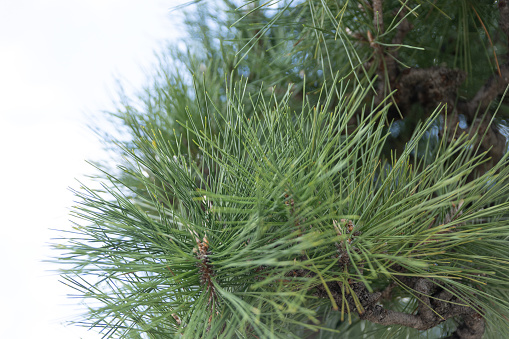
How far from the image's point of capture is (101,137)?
0.51 metres

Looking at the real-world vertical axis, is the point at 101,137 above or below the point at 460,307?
above

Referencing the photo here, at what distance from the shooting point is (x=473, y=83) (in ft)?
1.71

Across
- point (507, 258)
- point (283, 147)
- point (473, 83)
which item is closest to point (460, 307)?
point (507, 258)

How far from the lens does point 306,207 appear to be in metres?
0.22

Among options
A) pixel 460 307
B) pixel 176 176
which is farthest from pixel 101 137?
pixel 460 307

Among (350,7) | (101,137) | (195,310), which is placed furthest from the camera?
(101,137)

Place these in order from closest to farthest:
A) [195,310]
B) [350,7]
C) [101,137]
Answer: [195,310] → [350,7] → [101,137]

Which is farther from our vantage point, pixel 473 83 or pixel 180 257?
pixel 473 83

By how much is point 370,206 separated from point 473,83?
358mm

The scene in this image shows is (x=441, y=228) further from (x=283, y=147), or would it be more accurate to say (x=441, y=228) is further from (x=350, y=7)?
(x=350, y=7)

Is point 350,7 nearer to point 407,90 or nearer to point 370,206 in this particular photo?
point 407,90

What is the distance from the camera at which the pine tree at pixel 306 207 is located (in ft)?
0.71

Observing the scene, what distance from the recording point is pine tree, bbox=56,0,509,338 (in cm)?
21

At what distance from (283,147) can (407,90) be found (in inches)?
10.2
